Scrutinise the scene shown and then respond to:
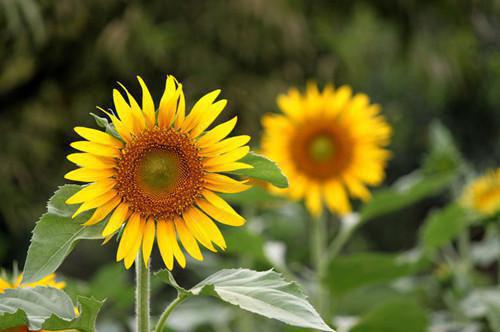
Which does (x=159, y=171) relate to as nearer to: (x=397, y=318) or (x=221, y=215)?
(x=221, y=215)

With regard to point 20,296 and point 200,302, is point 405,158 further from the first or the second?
point 20,296

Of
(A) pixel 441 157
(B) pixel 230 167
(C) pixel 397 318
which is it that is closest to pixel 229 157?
(B) pixel 230 167

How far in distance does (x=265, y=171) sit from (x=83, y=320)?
139 mm

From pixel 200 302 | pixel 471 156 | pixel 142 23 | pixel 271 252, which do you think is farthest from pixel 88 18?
pixel 471 156

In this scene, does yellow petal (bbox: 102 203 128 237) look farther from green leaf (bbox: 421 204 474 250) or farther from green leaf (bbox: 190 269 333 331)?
green leaf (bbox: 421 204 474 250)

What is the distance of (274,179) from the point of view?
522 mm

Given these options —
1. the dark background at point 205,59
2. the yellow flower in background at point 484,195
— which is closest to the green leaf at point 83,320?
the yellow flower in background at point 484,195

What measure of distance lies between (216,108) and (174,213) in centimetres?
A: 7

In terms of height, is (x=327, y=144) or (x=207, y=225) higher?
(x=327, y=144)

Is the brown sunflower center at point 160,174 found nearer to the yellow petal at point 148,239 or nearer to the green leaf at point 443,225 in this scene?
the yellow petal at point 148,239

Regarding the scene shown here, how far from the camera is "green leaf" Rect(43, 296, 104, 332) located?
484 millimetres

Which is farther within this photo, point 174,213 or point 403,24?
point 403,24

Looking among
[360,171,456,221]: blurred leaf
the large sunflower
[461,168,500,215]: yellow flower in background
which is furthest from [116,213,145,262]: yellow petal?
[461,168,500,215]: yellow flower in background

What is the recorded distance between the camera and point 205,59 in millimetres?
2914
